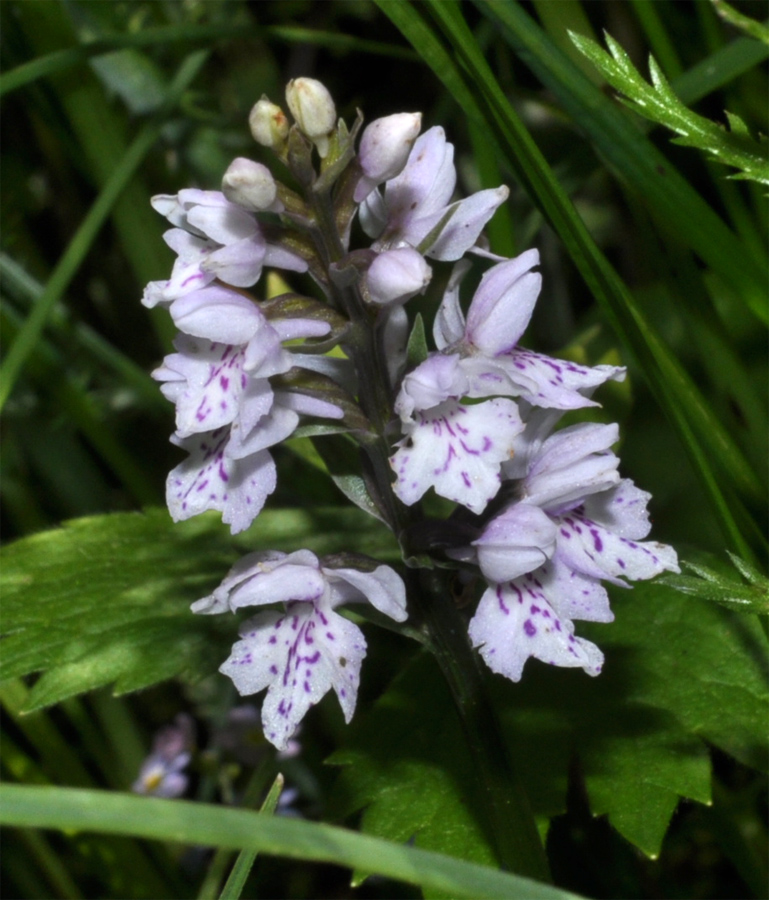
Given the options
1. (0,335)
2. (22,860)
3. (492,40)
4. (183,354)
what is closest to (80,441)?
(0,335)

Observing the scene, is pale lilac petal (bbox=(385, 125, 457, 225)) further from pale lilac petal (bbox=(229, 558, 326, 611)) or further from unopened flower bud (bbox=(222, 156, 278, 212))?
A: pale lilac petal (bbox=(229, 558, 326, 611))

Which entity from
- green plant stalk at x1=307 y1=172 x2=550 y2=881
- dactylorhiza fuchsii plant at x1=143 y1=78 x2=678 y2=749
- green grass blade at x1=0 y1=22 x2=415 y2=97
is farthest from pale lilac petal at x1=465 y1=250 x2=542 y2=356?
green grass blade at x1=0 y1=22 x2=415 y2=97

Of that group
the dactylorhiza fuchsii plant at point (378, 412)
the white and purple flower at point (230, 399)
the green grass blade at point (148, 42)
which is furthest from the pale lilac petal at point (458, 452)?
the green grass blade at point (148, 42)

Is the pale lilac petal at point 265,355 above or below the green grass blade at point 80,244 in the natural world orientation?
below

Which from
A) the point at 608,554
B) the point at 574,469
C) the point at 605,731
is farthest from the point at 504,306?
the point at 605,731

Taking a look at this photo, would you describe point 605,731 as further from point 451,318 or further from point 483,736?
point 451,318

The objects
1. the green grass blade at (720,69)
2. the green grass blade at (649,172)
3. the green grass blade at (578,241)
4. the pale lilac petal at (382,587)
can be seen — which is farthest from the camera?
the green grass blade at (720,69)

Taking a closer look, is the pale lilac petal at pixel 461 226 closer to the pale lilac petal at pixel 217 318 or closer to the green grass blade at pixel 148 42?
the pale lilac petal at pixel 217 318
